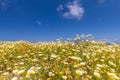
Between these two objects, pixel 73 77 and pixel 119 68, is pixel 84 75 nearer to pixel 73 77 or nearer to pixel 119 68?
pixel 73 77

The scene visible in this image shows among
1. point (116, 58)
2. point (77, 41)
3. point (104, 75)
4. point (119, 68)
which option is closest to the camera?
point (104, 75)

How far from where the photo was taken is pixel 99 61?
9.15 metres

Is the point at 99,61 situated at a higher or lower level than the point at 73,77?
higher

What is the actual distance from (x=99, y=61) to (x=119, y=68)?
804mm

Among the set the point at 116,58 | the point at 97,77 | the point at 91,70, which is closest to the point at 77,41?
the point at 116,58

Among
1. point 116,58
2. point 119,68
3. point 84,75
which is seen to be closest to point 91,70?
point 84,75

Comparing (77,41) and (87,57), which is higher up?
(77,41)

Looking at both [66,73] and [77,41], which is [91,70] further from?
[77,41]

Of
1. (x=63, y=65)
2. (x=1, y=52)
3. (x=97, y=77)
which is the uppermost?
(x=1, y=52)

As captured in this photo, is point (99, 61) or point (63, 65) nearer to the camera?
point (63, 65)

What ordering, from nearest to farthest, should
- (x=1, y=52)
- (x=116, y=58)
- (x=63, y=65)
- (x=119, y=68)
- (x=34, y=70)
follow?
(x=34, y=70)
(x=63, y=65)
(x=119, y=68)
(x=116, y=58)
(x=1, y=52)

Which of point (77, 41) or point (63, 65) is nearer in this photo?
point (63, 65)

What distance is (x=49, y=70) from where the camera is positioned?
7.47m

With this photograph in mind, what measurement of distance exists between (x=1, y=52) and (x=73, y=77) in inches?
195
